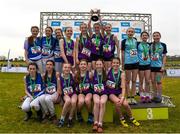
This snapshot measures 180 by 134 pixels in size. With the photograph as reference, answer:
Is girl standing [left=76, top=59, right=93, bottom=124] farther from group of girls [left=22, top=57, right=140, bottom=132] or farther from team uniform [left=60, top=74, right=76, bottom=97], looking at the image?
team uniform [left=60, top=74, right=76, bottom=97]

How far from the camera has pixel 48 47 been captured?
5867 millimetres

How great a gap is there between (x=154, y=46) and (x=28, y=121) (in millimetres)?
2748

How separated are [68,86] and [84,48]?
791mm

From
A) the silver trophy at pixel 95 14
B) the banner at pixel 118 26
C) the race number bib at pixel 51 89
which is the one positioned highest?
the banner at pixel 118 26

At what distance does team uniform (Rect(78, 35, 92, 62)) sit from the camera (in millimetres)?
5590

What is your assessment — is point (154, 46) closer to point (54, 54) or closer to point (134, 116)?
point (134, 116)

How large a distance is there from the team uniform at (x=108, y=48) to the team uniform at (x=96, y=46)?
7 centimetres

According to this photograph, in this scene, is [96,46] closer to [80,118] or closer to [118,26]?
[80,118]

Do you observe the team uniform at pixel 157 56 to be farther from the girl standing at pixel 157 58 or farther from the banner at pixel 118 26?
the banner at pixel 118 26

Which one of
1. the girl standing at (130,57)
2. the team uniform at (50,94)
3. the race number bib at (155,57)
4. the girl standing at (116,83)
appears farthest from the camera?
the race number bib at (155,57)

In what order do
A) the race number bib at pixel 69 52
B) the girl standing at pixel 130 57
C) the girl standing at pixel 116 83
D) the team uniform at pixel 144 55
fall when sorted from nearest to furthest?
the girl standing at pixel 116 83 < the race number bib at pixel 69 52 < the girl standing at pixel 130 57 < the team uniform at pixel 144 55

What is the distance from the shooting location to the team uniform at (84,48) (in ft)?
18.3

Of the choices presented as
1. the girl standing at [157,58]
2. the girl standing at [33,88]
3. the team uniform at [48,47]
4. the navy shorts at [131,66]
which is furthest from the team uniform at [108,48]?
the girl standing at [33,88]

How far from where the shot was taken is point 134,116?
5.54 m
